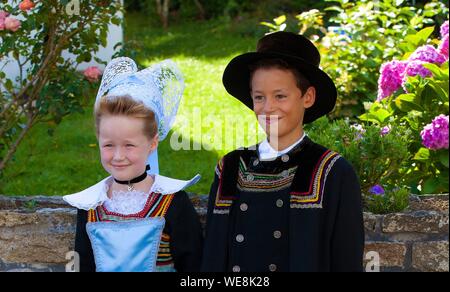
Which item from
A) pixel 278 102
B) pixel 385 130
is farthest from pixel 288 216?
pixel 385 130

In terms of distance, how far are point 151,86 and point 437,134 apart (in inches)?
45.9

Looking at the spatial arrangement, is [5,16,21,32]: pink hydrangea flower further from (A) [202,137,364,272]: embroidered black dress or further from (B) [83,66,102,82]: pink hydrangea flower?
(A) [202,137,364,272]: embroidered black dress

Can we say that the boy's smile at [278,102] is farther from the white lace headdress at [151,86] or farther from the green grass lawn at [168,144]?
the green grass lawn at [168,144]

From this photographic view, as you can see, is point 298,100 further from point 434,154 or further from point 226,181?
point 434,154

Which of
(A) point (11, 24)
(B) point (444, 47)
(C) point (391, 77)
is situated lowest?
(C) point (391, 77)

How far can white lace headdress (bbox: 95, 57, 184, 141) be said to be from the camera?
261 cm

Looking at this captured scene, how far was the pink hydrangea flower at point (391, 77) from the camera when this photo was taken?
3854 mm

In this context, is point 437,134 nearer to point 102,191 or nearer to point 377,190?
point 377,190

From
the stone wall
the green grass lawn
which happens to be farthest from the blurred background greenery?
the stone wall

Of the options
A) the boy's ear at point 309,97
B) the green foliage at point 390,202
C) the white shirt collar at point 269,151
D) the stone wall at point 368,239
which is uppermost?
the boy's ear at point 309,97

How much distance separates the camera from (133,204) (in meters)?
2.62

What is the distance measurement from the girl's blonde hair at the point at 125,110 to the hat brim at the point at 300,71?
287 millimetres

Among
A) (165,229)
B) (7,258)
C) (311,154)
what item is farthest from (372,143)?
(7,258)

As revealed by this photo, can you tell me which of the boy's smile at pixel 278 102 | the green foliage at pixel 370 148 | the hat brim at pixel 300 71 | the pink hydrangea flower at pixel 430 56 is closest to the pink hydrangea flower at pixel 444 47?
the pink hydrangea flower at pixel 430 56
